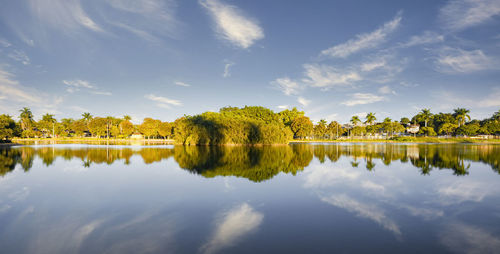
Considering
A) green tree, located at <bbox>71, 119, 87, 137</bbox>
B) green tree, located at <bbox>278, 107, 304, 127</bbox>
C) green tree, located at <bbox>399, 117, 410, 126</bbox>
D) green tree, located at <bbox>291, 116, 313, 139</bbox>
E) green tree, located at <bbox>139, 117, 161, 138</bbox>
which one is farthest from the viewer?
green tree, located at <bbox>399, 117, 410, 126</bbox>

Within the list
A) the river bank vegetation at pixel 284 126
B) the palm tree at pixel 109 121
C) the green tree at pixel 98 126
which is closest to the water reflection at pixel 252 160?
the river bank vegetation at pixel 284 126

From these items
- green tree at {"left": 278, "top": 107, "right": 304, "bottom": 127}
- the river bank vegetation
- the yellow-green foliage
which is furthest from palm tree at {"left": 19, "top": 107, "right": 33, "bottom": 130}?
green tree at {"left": 278, "top": 107, "right": 304, "bottom": 127}

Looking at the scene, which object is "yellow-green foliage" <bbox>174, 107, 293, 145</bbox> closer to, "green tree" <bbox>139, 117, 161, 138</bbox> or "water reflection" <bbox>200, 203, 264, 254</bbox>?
"water reflection" <bbox>200, 203, 264, 254</bbox>

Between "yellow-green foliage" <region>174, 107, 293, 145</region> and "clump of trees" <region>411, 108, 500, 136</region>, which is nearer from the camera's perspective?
"yellow-green foliage" <region>174, 107, 293, 145</region>

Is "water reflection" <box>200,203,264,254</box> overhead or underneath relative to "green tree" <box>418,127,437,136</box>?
underneath

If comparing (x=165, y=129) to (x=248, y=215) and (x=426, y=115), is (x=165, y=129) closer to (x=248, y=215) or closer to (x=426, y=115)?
(x=248, y=215)

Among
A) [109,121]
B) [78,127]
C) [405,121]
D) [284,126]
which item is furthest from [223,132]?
[405,121]

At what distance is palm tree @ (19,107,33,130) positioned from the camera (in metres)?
93.7

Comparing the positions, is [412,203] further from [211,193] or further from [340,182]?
[211,193]

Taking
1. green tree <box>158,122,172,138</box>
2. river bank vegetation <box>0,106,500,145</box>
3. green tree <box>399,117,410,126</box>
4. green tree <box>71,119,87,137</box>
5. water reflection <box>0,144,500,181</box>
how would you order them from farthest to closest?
green tree <box>399,117,410,126</box> < green tree <box>71,119,87,137</box> < green tree <box>158,122,172,138</box> < river bank vegetation <box>0,106,500,145</box> < water reflection <box>0,144,500,181</box>

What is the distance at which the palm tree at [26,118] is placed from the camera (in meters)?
93.7

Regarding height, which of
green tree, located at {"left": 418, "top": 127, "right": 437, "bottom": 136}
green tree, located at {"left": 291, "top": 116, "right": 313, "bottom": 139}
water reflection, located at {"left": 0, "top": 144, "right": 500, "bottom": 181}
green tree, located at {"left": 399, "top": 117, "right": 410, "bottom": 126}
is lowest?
water reflection, located at {"left": 0, "top": 144, "right": 500, "bottom": 181}

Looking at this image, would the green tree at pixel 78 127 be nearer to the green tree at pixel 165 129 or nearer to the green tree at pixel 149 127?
the green tree at pixel 149 127

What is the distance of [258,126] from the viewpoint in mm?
→ 52781
